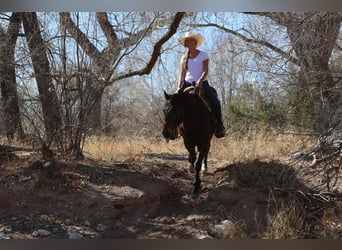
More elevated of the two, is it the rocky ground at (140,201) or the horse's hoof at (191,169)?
the horse's hoof at (191,169)

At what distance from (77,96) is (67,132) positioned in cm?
59

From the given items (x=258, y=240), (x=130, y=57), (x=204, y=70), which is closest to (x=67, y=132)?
(x=130, y=57)

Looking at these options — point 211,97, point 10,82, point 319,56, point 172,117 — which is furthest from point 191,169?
point 10,82

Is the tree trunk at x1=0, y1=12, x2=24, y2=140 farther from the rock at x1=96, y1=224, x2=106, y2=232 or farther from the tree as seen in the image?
the tree

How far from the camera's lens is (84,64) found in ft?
25.3

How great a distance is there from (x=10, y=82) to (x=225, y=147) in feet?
13.6

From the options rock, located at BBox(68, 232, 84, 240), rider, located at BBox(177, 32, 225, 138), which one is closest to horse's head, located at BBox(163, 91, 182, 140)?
rider, located at BBox(177, 32, 225, 138)

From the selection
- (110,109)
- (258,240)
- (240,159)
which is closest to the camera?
(258,240)

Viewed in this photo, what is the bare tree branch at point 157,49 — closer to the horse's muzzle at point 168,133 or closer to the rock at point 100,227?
the horse's muzzle at point 168,133

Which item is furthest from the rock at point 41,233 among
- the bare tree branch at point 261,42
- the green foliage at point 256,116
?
the green foliage at point 256,116

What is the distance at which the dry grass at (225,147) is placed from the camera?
8.23m

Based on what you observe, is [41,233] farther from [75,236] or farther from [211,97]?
[211,97]

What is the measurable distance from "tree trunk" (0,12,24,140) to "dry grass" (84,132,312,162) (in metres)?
1.20

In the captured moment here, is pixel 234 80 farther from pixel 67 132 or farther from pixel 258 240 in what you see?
pixel 258 240
